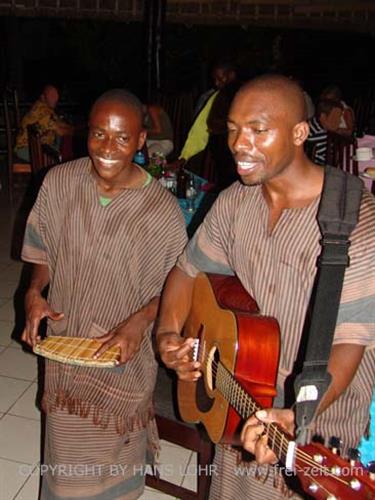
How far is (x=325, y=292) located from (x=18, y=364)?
2.65 m

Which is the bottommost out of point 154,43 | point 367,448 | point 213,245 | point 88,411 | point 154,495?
point 154,495

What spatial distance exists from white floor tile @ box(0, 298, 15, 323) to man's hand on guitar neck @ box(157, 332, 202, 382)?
2.53 meters

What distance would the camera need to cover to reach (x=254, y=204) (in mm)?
1577

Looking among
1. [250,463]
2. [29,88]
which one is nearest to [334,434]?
[250,463]

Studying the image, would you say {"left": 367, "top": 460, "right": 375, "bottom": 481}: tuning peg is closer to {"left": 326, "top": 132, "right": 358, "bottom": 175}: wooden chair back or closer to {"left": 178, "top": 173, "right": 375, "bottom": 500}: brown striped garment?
{"left": 178, "top": 173, "right": 375, "bottom": 500}: brown striped garment

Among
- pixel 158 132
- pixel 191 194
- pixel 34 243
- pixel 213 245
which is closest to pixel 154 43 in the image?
pixel 158 132

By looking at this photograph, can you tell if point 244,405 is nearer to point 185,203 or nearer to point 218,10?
point 185,203

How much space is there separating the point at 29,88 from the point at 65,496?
1090cm

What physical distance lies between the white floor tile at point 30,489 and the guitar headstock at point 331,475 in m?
1.62

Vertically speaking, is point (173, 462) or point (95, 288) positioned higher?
point (95, 288)

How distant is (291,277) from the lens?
1444mm

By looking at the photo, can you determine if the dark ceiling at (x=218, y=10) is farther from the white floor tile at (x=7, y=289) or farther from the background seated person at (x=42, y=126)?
the white floor tile at (x=7, y=289)

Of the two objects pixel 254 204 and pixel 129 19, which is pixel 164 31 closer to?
pixel 129 19

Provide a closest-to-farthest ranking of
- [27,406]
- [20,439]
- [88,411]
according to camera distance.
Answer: [88,411]
[20,439]
[27,406]
